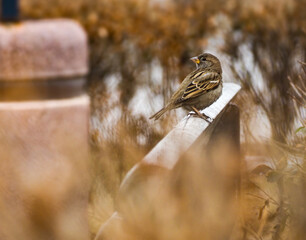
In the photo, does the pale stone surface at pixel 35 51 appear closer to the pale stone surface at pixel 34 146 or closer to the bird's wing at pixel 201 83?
the pale stone surface at pixel 34 146

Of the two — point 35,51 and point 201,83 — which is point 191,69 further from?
point 35,51

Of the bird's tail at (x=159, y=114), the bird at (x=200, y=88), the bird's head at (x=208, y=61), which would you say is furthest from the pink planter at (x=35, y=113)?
the bird's head at (x=208, y=61)

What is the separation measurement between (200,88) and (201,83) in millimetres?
75

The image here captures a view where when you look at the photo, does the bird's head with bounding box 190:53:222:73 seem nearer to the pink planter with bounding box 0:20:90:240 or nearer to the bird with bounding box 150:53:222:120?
the bird with bounding box 150:53:222:120

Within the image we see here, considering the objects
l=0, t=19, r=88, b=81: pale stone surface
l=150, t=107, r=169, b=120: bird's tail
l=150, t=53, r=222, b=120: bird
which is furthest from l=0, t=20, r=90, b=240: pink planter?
l=150, t=53, r=222, b=120: bird

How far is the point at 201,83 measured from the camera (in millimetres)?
4082

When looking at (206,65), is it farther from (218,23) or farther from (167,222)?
(218,23)

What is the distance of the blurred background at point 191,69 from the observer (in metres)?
3.22

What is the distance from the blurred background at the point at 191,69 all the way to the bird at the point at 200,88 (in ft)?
0.33

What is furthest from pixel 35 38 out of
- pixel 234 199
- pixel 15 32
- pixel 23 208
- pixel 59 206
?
pixel 234 199

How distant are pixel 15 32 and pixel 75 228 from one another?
5.41ft

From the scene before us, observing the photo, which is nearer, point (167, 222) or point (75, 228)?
point (167, 222)

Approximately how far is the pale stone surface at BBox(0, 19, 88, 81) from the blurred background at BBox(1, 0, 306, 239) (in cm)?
27

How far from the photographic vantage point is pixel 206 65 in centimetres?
421
